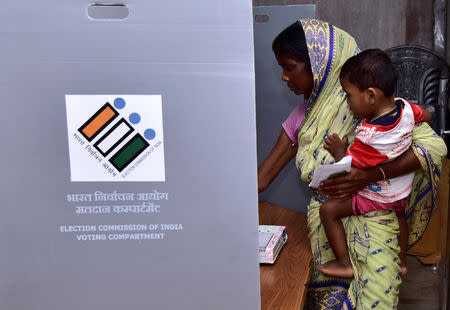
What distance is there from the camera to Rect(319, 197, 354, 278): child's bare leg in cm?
143

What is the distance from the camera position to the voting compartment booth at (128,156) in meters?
0.65

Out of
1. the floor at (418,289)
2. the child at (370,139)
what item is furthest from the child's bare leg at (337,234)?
the floor at (418,289)

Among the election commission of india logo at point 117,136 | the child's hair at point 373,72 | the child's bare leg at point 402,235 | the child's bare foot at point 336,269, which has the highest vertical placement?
the child's hair at point 373,72

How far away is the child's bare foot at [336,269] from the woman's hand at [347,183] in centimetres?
23

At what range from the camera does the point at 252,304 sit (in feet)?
2.31

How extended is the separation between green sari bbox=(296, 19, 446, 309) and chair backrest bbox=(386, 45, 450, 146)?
0.69 m

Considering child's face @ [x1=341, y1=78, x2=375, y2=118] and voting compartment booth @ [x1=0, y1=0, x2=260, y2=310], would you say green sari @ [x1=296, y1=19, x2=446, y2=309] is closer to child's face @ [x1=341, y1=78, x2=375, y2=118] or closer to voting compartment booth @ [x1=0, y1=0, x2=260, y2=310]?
child's face @ [x1=341, y1=78, x2=375, y2=118]

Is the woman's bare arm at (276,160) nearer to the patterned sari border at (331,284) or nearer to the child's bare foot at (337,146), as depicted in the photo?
the child's bare foot at (337,146)

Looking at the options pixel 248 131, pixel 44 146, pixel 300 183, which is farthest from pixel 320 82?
pixel 44 146

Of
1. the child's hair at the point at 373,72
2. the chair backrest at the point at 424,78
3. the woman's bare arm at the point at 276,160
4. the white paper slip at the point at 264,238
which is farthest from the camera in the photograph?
the chair backrest at the point at 424,78

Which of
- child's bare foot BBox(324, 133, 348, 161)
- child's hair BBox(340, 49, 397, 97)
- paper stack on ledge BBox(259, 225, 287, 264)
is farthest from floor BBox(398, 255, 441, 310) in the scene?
child's hair BBox(340, 49, 397, 97)

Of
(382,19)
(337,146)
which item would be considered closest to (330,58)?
(337,146)

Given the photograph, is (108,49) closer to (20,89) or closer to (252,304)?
(20,89)

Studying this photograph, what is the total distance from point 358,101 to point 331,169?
0.73 ft
